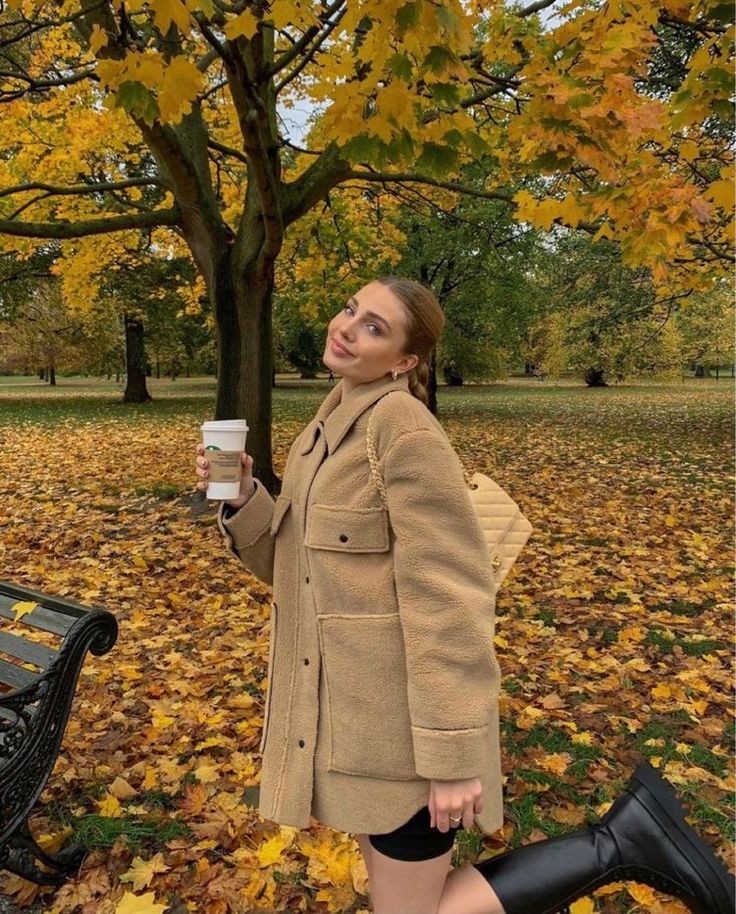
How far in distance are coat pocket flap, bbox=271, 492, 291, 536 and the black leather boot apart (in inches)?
39.2

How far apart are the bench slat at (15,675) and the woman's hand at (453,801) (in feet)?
5.62

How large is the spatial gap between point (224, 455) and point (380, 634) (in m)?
Result: 0.62

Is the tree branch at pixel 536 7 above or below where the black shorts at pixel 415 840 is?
above

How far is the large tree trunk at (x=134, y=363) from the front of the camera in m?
23.6

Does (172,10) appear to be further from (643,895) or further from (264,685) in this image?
(643,895)

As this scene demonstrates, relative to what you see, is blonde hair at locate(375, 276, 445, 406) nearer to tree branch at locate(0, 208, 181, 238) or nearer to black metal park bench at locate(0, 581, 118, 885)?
black metal park bench at locate(0, 581, 118, 885)

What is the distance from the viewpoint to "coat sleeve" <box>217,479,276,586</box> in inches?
69.3

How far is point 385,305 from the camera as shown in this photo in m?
1.54

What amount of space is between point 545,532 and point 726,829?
4.21 meters

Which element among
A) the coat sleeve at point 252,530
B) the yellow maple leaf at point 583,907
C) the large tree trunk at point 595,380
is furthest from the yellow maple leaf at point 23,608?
the large tree trunk at point 595,380

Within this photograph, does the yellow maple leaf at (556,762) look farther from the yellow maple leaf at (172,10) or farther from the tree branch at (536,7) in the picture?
the tree branch at (536,7)

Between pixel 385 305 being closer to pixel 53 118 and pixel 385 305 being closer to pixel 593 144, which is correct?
pixel 593 144

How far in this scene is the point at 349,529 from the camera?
146cm

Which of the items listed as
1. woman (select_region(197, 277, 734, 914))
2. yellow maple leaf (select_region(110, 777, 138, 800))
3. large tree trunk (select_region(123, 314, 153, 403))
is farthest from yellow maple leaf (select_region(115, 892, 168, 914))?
large tree trunk (select_region(123, 314, 153, 403))
